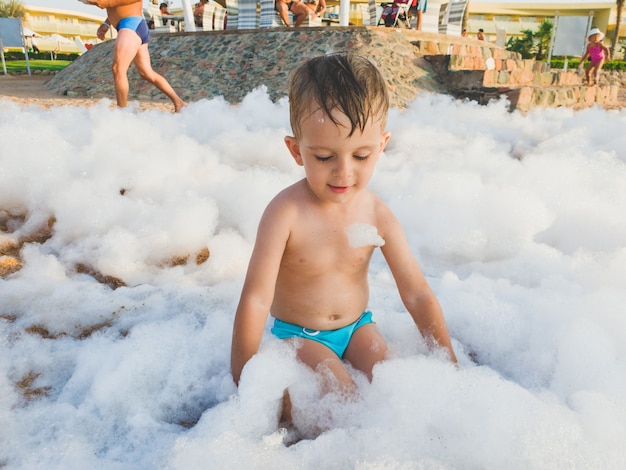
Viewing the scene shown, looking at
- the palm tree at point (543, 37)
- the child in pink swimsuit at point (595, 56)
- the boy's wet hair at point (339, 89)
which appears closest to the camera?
the boy's wet hair at point (339, 89)

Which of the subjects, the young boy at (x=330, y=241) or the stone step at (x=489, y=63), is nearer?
the young boy at (x=330, y=241)

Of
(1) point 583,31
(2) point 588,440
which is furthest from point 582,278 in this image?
(1) point 583,31

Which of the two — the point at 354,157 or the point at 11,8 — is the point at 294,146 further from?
the point at 11,8

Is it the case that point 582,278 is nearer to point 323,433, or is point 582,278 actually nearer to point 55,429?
point 323,433

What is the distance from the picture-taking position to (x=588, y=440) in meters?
1.33

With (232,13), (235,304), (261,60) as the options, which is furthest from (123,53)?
(232,13)

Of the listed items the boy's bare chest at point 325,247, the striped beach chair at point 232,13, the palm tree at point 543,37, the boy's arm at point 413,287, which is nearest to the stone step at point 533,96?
the striped beach chair at point 232,13

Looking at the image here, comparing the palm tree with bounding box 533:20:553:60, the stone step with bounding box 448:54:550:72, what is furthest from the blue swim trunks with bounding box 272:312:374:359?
the palm tree with bounding box 533:20:553:60

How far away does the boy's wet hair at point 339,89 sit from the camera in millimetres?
1300

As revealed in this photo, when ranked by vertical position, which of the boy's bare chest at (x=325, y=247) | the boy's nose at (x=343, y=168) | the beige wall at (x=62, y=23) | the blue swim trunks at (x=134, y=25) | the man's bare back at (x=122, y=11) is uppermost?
the beige wall at (x=62, y=23)

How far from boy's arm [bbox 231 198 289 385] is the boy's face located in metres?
0.17

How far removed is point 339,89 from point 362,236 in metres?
0.50

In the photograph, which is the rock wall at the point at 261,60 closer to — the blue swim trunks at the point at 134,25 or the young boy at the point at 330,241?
the blue swim trunks at the point at 134,25

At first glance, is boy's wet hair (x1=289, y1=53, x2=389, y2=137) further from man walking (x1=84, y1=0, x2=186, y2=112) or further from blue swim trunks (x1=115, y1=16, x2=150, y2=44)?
blue swim trunks (x1=115, y1=16, x2=150, y2=44)
